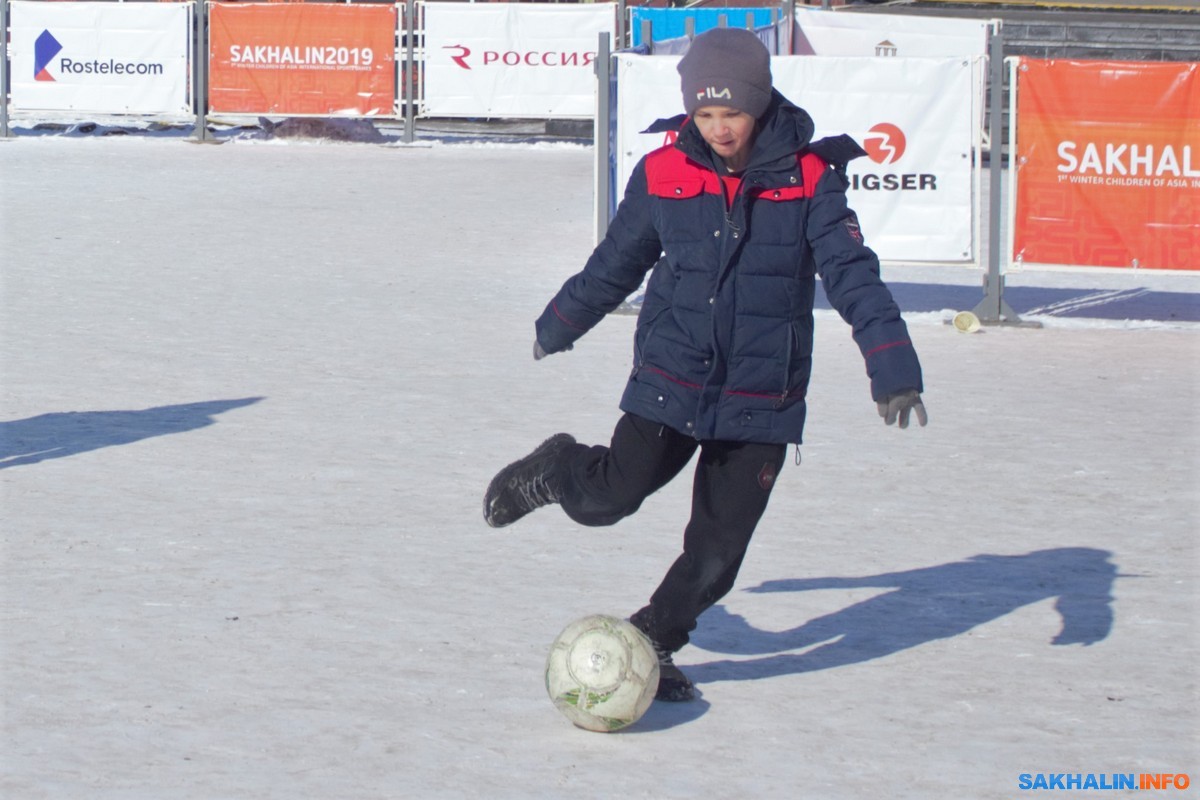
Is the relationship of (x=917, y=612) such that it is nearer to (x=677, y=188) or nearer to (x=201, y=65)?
(x=677, y=188)

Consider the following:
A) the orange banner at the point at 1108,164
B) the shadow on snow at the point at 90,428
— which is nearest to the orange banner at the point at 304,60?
the orange banner at the point at 1108,164

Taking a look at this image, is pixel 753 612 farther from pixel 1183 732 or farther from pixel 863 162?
pixel 863 162

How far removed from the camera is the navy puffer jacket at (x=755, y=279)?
4164 mm

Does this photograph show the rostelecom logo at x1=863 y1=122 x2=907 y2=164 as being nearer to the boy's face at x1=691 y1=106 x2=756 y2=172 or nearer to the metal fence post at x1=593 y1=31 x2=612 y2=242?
the metal fence post at x1=593 y1=31 x2=612 y2=242

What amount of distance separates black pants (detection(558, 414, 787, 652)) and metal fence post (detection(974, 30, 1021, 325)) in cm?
667

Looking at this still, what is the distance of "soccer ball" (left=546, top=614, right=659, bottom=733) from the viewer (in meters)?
4.14

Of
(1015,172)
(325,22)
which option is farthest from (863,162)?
(325,22)

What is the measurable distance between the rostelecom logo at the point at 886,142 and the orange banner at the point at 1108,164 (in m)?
0.71

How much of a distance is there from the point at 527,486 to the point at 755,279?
2.91ft

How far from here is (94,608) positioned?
16.4 feet

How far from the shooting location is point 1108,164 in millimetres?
10266

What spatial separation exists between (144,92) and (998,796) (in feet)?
65.4

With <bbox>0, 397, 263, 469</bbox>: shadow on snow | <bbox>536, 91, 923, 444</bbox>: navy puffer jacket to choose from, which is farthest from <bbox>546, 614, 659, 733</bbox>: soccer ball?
<bbox>0, 397, 263, 469</bbox>: shadow on snow

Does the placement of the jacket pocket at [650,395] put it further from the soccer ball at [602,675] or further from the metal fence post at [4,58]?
the metal fence post at [4,58]
